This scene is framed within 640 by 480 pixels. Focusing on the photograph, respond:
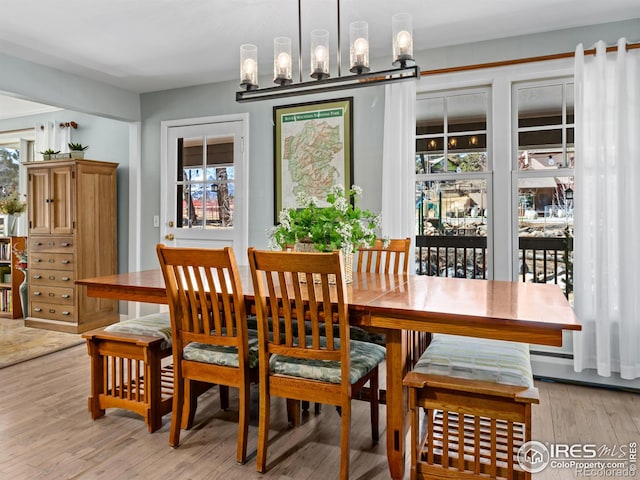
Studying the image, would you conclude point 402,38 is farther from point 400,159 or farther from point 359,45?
point 400,159

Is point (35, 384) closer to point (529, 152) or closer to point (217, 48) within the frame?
point (217, 48)

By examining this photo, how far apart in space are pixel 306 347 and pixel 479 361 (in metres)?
0.76

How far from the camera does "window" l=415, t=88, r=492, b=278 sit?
3641 mm

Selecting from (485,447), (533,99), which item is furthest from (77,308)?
(533,99)

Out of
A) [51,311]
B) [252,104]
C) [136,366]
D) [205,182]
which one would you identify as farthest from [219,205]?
[136,366]

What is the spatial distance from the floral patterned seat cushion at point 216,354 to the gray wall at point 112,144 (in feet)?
10.4

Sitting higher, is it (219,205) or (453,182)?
(453,182)

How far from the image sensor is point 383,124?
12.6 feet

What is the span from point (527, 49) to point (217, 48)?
233 cm

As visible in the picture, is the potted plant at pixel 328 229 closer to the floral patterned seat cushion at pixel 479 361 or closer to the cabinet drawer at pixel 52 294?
the floral patterned seat cushion at pixel 479 361

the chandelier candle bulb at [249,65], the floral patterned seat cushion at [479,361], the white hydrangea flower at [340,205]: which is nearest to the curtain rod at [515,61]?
the chandelier candle bulb at [249,65]

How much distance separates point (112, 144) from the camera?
5.24m

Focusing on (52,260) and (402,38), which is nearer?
(402,38)

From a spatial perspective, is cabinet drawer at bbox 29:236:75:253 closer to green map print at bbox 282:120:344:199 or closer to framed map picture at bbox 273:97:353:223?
framed map picture at bbox 273:97:353:223
